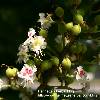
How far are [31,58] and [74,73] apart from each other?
0.11 m

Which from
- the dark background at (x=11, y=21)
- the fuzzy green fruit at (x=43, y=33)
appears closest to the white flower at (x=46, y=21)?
the fuzzy green fruit at (x=43, y=33)

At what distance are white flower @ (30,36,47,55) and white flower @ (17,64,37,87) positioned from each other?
1.8 inches

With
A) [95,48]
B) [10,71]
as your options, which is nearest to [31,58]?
[10,71]

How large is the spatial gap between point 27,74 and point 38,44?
0.25 ft

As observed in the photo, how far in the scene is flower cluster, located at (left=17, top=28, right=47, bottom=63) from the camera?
43.2 inches

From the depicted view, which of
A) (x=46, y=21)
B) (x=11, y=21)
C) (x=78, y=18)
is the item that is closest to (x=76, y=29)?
(x=78, y=18)

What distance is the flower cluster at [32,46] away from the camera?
1098 millimetres

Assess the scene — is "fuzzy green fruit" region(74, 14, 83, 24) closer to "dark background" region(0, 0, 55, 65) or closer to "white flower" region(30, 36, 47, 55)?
"white flower" region(30, 36, 47, 55)

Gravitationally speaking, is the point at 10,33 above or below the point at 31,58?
above

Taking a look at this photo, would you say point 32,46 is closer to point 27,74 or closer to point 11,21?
point 27,74

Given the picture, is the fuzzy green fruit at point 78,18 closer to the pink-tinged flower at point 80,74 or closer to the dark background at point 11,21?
the pink-tinged flower at point 80,74

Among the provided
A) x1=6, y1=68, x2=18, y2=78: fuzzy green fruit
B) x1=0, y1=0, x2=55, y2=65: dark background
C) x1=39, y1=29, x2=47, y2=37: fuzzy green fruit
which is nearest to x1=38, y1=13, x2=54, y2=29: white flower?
x1=39, y1=29, x2=47, y2=37: fuzzy green fruit

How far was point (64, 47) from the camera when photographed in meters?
1.09

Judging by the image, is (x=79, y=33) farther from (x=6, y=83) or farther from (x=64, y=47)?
(x=6, y=83)
